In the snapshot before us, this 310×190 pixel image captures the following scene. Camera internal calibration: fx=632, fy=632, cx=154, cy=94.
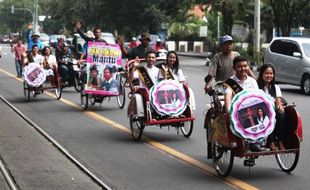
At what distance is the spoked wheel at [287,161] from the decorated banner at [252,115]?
752mm

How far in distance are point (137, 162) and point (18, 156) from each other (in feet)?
5.81

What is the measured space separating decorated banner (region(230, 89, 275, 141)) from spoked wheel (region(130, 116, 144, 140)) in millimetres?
3200

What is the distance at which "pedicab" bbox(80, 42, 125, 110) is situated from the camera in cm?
1442

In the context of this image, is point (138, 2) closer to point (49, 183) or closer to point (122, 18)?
point (122, 18)

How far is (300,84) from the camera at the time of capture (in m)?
20.0

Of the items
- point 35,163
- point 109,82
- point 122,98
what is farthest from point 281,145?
point 122,98

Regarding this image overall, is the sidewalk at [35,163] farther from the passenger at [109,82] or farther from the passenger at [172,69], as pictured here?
the passenger at [109,82]

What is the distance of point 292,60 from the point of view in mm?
20469

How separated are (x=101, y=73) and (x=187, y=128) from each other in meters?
3.97

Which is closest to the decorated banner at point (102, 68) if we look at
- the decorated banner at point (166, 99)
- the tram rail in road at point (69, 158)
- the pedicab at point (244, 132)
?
the tram rail in road at point (69, 158)

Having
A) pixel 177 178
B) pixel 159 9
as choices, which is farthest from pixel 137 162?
pixel 159 9

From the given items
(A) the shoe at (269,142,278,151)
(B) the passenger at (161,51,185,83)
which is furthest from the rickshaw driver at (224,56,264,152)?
(B) the passenger at (161,51,185,83)

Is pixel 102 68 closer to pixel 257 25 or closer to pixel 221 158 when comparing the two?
pixel 221 158

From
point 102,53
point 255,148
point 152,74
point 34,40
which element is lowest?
point 255,148
